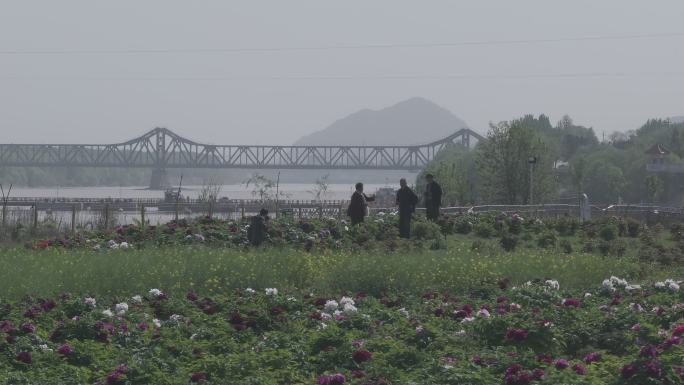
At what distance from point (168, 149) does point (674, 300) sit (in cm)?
18741

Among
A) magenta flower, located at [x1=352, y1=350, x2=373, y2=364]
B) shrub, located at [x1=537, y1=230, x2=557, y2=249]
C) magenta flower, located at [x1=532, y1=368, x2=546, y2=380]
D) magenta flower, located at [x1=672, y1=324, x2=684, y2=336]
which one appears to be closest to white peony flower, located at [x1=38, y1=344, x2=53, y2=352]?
magenta flower, located at [x1=352, y1=350, x2=373, y2=364]

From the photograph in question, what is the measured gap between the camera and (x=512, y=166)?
52.0 m

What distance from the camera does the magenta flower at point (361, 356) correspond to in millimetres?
9040

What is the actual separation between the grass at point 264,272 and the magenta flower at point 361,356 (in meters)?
5.46

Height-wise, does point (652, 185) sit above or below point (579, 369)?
above

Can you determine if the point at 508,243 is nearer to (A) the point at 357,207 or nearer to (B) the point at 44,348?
(A) the point at 357,207

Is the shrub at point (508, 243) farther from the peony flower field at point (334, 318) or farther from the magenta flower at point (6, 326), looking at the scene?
the magenta flower at point (6, 326)

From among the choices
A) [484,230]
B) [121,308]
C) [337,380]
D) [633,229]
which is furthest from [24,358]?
[633,229]

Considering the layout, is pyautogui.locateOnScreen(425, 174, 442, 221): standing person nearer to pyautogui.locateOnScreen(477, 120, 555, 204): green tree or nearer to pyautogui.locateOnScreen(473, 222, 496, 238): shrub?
pyautogui.locateOnScreen(473, 222, 496, 238): shrub

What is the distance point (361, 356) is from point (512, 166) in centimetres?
4362

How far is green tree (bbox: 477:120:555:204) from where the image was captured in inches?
2029

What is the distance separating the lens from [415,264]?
15586 mm

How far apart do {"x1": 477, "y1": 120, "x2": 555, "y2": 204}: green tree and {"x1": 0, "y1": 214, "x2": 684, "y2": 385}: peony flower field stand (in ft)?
103

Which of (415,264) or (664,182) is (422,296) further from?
(664,182)
